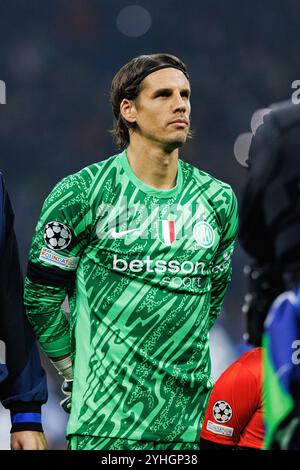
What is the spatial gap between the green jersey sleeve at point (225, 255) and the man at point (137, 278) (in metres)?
0.05

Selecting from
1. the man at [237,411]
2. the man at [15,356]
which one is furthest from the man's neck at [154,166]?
the man at [237,411]

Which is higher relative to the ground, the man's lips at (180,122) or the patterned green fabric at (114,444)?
the man's lips at (180,122)

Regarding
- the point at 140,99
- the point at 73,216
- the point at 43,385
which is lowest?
the point at 43,385

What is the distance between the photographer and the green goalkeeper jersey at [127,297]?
3334mm

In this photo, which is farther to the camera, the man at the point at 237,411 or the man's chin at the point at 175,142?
the man at the point at 237,411

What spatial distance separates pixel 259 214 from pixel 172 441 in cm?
134

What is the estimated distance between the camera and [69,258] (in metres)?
3.46

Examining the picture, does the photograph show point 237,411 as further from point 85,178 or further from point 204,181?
point 85,178

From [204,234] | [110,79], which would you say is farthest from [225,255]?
[110,79]

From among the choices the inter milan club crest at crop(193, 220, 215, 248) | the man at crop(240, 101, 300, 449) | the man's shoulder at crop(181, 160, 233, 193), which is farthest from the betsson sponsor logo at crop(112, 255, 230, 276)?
the man at crop(240, 101, 300, 449)

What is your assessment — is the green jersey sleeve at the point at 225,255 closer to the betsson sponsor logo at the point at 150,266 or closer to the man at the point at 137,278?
the man at the point at 137,278
